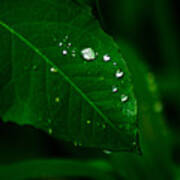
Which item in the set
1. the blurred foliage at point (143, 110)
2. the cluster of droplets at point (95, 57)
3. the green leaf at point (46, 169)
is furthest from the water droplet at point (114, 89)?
the green leaf at point (46, 169)

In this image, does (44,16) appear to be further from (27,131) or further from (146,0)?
(146,0)

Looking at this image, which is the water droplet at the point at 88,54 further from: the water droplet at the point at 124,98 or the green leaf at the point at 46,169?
the green leaf at the point at 46,169

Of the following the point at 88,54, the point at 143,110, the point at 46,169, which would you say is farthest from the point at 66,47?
the point at 143,110

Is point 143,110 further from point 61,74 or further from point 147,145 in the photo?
point 61,74

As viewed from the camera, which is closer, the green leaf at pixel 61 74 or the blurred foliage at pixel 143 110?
the green leaf at pixel 61 74

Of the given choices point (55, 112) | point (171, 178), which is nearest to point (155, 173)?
point (171, 178)

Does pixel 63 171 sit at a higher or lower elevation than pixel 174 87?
higher

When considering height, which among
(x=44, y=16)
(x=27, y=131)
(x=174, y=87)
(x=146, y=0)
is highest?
(x=44, y=16)

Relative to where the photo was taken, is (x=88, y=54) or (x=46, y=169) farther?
(x=46, y=169)
